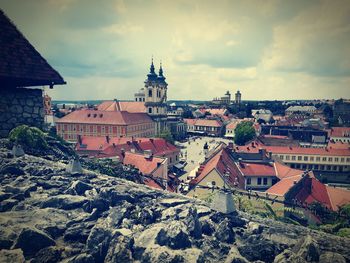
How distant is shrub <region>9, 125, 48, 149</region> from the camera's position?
8.59 metres

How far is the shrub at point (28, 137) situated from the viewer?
8.59m

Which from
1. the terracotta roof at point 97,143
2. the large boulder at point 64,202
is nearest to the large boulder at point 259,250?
the large boulder at point 64,202

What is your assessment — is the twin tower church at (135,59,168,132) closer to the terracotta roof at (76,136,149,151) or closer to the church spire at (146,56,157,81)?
the church spire at (146,56,157,81)

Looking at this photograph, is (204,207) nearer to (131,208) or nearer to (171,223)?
(171,223)

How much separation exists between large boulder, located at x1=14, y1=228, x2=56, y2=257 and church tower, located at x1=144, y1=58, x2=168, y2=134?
72.7 metres

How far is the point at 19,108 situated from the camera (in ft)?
29.7

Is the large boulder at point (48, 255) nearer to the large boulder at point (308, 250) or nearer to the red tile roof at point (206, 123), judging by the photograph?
the large boulder at point (308, 250)

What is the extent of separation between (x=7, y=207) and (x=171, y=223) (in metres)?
2.60

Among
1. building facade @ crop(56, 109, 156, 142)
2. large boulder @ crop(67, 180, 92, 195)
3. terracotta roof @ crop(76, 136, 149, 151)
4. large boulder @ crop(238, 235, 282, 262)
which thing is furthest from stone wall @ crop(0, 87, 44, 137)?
building facade @ crop(56, 109, 156, 142)

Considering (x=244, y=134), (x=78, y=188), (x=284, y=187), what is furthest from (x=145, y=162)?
(x=244, y=134)

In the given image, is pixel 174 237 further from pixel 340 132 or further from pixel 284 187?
pixel 340 132

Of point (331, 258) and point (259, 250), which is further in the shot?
point (259, 250)

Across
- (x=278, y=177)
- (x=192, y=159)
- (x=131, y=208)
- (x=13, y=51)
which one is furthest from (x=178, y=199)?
(x=192, y=159)

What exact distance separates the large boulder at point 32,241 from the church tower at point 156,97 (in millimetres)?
72749
